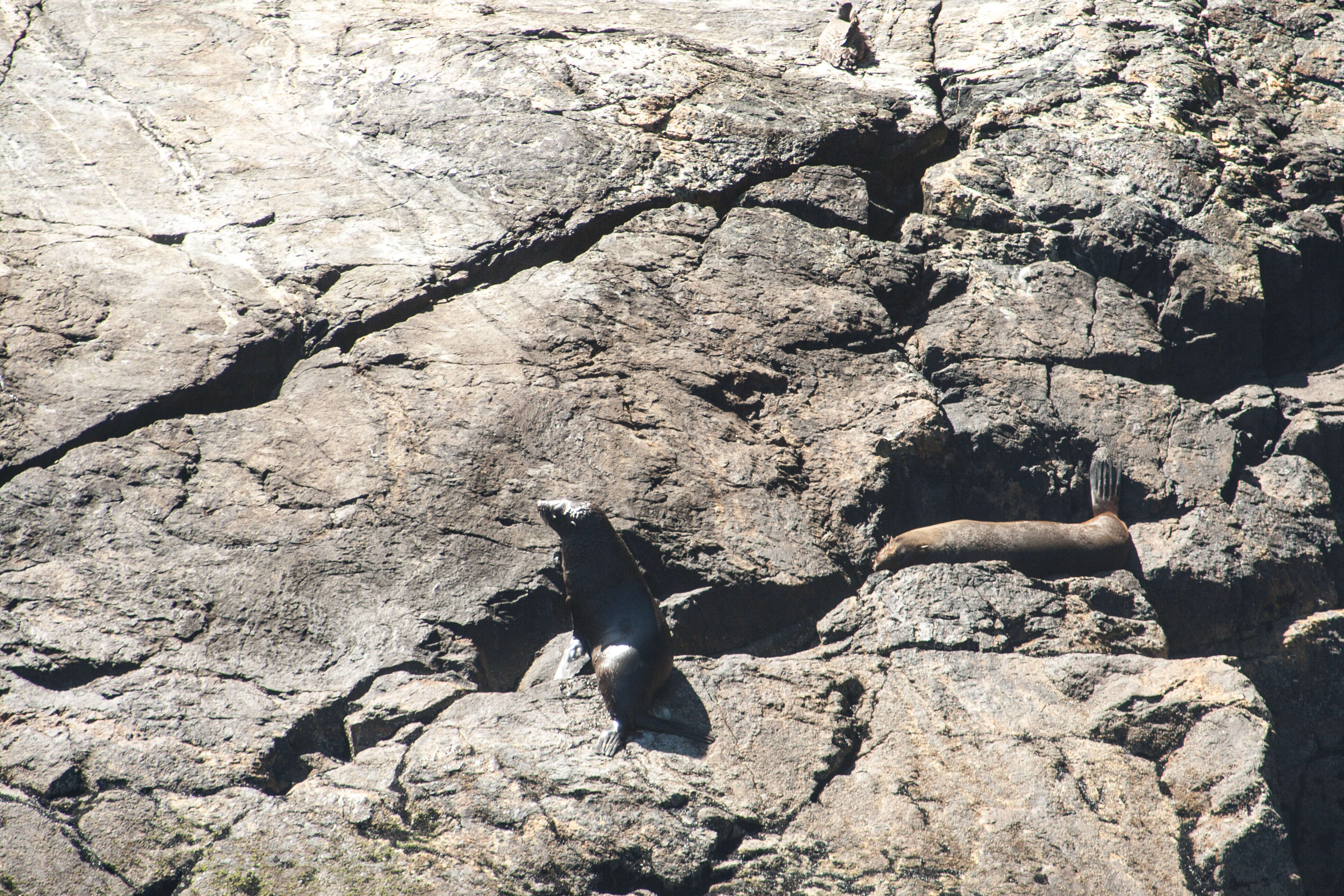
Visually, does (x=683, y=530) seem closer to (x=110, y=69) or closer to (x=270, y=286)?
(x=270, y=286)

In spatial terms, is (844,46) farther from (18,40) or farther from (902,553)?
(18,40)

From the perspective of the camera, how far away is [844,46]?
7.63 metres

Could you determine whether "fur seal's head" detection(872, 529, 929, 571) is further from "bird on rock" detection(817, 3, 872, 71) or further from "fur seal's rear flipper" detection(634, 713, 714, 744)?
"bird on rock" detection(817, 3, 872, 71)

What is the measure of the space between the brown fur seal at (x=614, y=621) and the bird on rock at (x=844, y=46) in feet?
16.1

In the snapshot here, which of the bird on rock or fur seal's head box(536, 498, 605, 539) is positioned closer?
fur seal's head box(536, 498, 605, 539)

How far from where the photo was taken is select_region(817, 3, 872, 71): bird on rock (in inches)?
300

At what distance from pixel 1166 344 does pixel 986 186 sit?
60.5 inches

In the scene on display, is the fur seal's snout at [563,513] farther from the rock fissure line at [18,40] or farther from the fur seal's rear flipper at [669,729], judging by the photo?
the rock fissure line at [18,40]

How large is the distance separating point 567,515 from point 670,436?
89 centimetres

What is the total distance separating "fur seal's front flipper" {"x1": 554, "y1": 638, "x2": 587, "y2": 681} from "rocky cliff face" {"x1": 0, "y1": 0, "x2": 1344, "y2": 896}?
15 centimetres

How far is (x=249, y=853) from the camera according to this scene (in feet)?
10.6

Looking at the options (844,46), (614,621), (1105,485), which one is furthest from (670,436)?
(844,46)

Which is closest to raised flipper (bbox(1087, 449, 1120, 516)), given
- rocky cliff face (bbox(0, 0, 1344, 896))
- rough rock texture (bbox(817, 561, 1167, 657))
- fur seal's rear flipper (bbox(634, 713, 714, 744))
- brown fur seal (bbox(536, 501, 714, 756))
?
rocky cliff face (bbox(0, 0, 1344, 896))

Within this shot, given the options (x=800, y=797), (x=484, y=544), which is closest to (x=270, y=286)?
(x=484, y=544)
